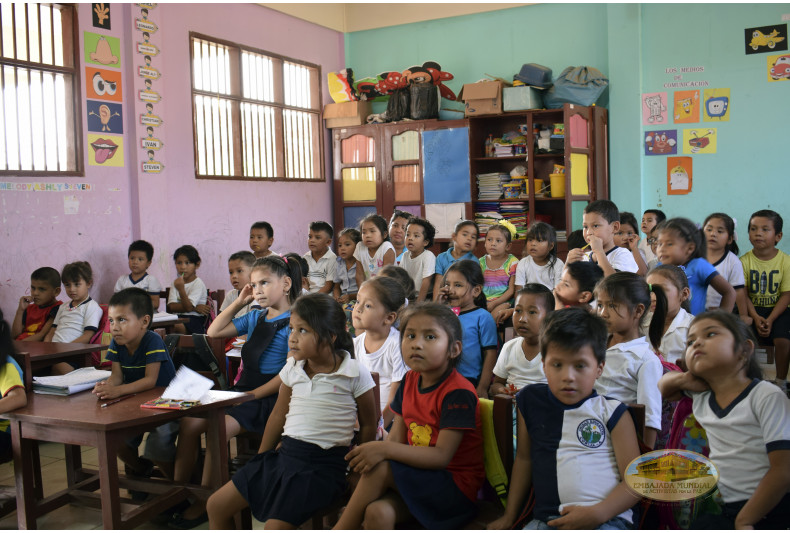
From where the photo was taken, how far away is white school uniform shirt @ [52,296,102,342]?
13.4 feet

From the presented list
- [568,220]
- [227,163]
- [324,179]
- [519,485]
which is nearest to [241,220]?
[227,163]

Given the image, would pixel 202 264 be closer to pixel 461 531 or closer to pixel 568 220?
pixel 568 220

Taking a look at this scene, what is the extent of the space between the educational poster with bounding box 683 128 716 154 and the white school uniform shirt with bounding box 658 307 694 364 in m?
4.14

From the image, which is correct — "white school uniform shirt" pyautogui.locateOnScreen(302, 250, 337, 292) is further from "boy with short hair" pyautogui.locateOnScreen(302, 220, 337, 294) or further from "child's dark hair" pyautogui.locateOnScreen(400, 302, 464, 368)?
"child's dark hair" pyautogui.locateOnScreen(400, 302, 464, 368)

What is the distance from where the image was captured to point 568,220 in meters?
6.10

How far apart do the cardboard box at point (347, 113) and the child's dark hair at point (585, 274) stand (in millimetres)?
4775

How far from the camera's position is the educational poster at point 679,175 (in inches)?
245

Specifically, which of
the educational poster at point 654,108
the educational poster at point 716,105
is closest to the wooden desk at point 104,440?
the educational poster at point 654,108

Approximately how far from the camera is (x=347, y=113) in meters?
7.19

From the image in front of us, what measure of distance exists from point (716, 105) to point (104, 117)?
5021 millimetres

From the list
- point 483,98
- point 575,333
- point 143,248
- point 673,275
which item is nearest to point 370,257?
point 143,248

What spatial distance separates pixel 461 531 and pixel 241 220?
5127 millimetres

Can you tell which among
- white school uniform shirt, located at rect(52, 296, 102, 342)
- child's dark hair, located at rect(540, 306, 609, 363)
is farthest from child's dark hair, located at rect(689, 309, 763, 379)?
white school uniform shirt, located at rect(52, 296, 102, 342)

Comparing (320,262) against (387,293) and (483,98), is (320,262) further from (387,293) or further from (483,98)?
(387,293)
